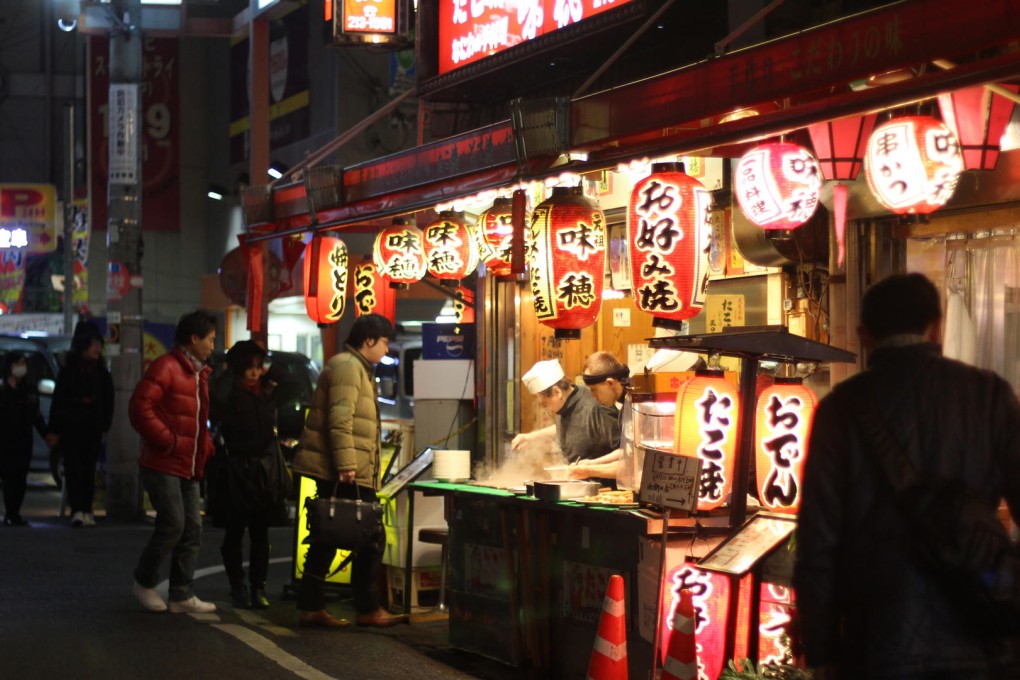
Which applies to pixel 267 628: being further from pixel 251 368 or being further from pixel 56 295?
pixel 56 295

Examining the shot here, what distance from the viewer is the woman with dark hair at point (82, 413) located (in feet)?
A: 56.3

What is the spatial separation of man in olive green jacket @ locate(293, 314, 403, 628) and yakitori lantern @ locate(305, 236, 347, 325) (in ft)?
12.5

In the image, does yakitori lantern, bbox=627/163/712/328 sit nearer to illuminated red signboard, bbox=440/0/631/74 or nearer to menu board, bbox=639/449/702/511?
menu board, bbox=639/449/702/511

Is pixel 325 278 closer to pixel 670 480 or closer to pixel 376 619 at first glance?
pixel 376 619

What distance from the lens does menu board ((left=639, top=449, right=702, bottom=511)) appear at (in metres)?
7.43

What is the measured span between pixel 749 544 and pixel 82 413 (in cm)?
1231

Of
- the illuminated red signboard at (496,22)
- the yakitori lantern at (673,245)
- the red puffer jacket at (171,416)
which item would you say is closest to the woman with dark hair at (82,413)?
the illuminated red signboard at (496,22)

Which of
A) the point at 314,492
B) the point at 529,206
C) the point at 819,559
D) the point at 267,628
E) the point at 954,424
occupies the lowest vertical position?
the point at 267,628

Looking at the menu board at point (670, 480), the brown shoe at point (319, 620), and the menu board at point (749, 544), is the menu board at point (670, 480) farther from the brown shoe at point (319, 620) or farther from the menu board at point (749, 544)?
the brown shoe at point (319, 620)

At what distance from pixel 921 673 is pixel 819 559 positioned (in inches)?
Result: 18.2

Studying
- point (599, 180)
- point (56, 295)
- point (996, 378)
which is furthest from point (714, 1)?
point (56, 295)

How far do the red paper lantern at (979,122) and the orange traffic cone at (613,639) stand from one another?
11.6ft

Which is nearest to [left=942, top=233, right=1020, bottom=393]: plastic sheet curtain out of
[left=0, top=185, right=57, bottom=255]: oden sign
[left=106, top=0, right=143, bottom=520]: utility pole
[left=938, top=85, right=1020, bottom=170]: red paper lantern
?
A: [left=938, top=85, right=1020, bottom=170]: red paper lantern

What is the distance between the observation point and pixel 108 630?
1042 cm
